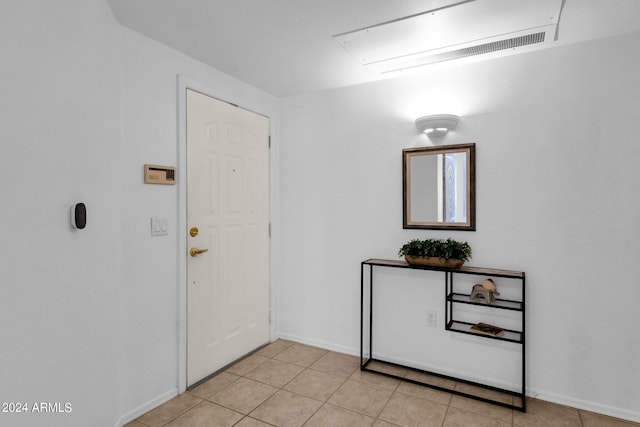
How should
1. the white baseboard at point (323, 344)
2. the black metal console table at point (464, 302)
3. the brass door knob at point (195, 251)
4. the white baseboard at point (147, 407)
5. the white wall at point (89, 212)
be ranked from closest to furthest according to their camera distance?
the white wall at point (89, 212) < the white baseboard at point (147, 407) < the black metal console table at point (464, 302) < the brass door knob at point (195, 251) < the white baseboard at point (323, 344)

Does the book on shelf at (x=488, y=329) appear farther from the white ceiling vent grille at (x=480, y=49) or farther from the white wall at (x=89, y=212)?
the white wall at (x=89, y=212)

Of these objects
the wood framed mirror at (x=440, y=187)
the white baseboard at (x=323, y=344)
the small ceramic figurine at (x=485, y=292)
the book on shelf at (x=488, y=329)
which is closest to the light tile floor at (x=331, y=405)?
the white baseboard at (x=323, y=344)

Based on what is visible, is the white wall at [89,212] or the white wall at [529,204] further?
the white wall at [529,204]

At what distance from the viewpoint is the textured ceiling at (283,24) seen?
173 centimetres

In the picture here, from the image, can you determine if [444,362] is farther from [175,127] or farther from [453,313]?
[175,127]

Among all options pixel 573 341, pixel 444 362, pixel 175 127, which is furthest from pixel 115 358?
pixel 573 341

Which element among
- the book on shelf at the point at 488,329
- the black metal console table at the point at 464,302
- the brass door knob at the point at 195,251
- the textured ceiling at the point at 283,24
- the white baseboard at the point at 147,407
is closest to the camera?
the textured ceiling at the point at 283,24

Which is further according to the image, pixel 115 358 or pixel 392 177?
pixel 392 177

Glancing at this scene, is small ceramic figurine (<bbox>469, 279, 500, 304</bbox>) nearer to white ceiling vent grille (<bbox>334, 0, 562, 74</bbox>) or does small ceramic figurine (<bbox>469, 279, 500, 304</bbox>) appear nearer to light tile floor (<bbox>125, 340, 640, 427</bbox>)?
light tile floor (<bbox>125, 340, 640, 427</bbox>)

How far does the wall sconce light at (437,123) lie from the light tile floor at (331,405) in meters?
1.86

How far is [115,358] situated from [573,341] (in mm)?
2801

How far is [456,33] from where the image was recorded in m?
1.97

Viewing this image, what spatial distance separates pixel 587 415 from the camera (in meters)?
2.05

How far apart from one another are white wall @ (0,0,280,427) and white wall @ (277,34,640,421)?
1.28 meters
